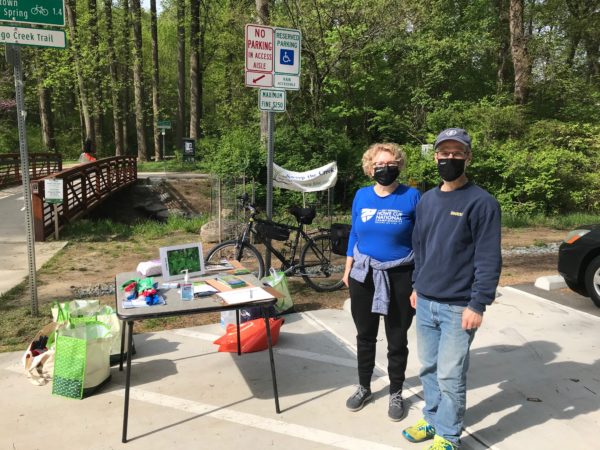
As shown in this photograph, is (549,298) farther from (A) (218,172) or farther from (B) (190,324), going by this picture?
(A) (218,172)

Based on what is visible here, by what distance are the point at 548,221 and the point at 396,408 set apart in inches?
456

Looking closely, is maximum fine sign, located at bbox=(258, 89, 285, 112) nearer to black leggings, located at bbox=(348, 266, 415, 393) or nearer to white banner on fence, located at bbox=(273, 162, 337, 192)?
black leggings, located at bbox=(348, 266, 415, 393)

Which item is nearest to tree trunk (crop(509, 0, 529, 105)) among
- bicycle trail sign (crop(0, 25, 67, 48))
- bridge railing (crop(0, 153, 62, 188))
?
bicycle trail sign (crop(0, 25, 67, 48))

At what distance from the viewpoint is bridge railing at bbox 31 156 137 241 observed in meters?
9.59

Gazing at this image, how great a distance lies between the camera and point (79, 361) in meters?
3.39

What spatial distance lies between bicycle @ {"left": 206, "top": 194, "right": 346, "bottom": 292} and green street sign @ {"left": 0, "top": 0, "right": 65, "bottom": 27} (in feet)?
9.84

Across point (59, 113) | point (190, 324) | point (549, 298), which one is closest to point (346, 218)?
point (549, 298)

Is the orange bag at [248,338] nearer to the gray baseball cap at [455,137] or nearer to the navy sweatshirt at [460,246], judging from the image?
the navy sweatshirt at [460,246]

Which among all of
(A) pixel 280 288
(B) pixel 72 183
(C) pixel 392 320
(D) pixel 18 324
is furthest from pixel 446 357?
(B) pixel 72 183

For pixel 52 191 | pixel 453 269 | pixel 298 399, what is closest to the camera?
pixel 453 269

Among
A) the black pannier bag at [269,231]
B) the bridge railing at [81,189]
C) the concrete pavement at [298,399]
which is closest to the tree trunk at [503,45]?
the bridge railing at [81,189]

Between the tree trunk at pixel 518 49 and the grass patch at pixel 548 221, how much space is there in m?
5.21

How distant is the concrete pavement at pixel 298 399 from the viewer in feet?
9.73

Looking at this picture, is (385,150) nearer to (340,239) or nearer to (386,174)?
(386,174)
